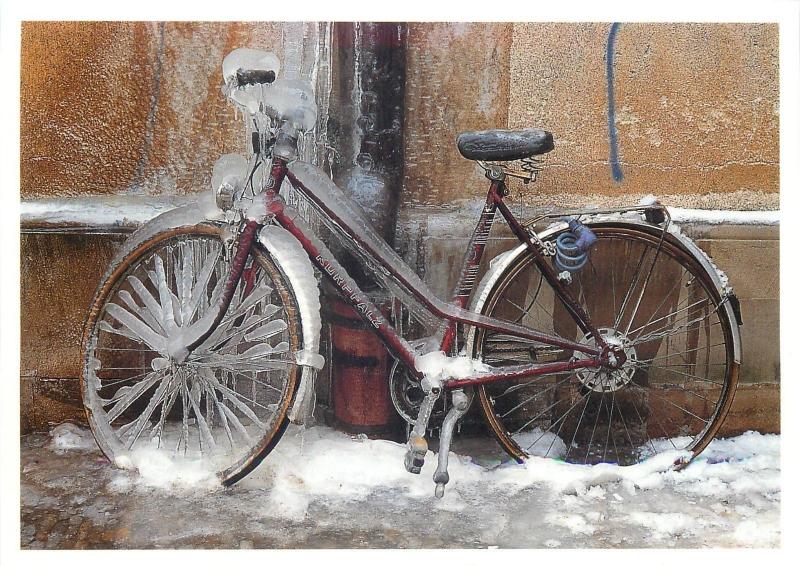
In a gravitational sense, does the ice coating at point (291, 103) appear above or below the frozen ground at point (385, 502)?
above

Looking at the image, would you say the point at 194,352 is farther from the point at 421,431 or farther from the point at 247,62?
the point at 247,62

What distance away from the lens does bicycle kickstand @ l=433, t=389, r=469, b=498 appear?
3.13 m

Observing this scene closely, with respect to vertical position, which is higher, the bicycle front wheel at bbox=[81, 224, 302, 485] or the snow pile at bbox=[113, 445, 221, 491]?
the bicycle front wheel at bbox=[81, 224, 302, 485]

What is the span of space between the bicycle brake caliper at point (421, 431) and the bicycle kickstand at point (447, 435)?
0.07 metres

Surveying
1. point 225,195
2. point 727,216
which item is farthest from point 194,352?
point 727,216

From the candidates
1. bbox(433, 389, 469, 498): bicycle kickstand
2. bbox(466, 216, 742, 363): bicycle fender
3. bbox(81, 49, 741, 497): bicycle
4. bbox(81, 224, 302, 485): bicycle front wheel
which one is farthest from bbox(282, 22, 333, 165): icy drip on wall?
bbox(433, 389, 469, 498): bicycle kickstand

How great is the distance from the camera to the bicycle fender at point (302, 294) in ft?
9.98

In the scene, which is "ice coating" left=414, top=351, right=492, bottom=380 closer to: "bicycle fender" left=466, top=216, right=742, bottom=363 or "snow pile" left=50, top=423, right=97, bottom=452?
"bicycle fender" left=466, top=216, right=742, bottom=363

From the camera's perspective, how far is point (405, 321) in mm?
3389

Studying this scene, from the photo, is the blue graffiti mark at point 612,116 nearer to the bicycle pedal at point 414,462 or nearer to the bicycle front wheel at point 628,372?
the bicycle front wheel at point 628,372

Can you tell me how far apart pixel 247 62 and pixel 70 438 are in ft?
6.03

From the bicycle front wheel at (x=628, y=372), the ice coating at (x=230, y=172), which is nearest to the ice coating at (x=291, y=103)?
the ice coating at (x=230, y=172)

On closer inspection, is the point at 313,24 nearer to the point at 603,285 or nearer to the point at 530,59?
the point at 530,59

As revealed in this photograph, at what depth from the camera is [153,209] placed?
3.49 meters
